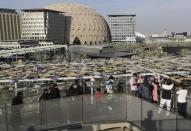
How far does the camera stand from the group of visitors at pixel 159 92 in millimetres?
11755

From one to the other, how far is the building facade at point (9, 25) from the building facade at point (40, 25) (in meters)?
2.86

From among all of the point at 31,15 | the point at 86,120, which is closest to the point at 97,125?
the point at 86,120

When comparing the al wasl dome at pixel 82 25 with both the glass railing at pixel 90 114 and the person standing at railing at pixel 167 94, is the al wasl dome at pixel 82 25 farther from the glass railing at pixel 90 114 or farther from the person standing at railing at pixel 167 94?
the person standing at railing at pixel 167 94

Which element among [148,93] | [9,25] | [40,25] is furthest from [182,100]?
[40,25]

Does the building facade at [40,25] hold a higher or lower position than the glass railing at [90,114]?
higher

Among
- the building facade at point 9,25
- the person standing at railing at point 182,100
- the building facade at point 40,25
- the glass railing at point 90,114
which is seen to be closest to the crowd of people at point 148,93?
the person standing at railing at point 182,100

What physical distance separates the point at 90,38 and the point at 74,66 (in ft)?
527

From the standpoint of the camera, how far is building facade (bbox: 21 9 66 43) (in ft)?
532

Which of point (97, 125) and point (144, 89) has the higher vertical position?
point (144, 89)

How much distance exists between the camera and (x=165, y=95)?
1209 cm

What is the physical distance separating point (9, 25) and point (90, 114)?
146786 millimetres

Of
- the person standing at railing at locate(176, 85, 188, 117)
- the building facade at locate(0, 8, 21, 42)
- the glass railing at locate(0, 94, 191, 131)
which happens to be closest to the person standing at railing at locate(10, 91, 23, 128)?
the glass railing at locate(0, 94, 191, 131)

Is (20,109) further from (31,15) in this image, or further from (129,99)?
(31,15)

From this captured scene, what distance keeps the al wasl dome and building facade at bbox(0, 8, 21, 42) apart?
2602 centimetres
